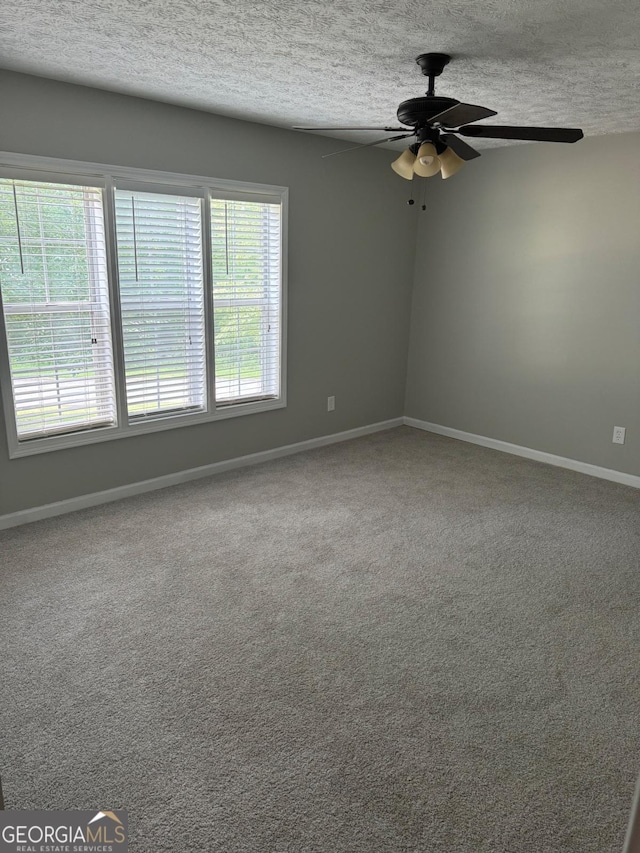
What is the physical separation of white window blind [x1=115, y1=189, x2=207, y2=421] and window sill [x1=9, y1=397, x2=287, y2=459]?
0.07 m

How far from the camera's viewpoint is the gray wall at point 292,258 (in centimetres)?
331

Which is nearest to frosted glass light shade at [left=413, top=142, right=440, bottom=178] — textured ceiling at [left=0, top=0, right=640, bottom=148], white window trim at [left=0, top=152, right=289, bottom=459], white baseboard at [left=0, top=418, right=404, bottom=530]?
textured ceiling at [left=0, top=0, right=640, bottom=148]

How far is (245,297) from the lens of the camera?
4.30 m

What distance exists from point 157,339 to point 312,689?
251 centimetres

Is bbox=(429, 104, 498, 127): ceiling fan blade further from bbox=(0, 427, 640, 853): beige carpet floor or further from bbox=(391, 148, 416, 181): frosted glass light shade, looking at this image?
bbox=(0, 427, 640, 853): beige carpet floor

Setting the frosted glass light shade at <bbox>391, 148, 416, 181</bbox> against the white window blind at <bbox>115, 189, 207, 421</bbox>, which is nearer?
the frosted glass light shade at <bbox>391, 148, 416, 181</bbox>

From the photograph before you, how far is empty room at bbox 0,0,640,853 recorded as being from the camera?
1.90m

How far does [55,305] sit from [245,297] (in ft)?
4.44

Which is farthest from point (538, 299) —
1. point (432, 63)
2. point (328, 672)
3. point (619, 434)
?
point (328, 672)

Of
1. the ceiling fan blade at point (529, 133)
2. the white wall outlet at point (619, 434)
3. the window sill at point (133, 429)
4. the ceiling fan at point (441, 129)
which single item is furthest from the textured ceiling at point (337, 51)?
the white wall outlet at point (619, 434)

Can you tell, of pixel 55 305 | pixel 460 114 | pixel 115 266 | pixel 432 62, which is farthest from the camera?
pixel 115 266

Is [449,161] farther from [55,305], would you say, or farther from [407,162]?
[55,305]

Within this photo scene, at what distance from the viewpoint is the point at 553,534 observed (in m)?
3.56

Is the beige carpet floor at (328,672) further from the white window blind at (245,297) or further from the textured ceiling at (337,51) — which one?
the textured ceiling at (337,51)
